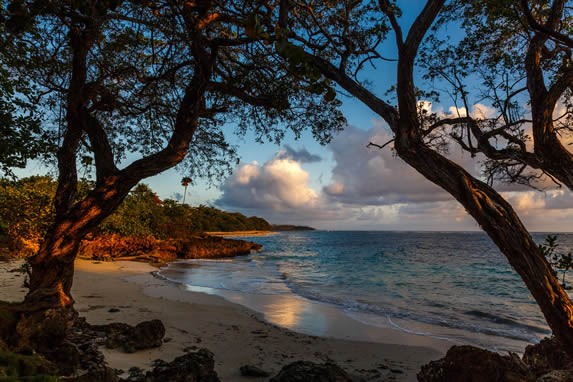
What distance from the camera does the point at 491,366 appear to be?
500 cm

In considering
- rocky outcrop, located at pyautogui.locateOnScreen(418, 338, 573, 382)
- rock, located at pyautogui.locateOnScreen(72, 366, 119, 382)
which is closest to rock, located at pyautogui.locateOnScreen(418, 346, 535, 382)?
rocky outcrop, located at pyautogui.locateOnScreen(418, 338, 573, 382)

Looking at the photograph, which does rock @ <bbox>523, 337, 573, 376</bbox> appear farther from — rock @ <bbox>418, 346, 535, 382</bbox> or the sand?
the sand

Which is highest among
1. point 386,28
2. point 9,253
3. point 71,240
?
point 386,28

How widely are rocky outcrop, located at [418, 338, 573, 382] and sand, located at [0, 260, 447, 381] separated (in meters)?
1.29

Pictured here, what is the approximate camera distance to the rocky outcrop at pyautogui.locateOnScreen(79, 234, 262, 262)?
1070 inches

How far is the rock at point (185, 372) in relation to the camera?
465 cm

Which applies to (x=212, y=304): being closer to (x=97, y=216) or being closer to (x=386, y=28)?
(x=97, y=216)

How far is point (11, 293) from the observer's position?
1077 centimetres

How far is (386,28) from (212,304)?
10.4 m

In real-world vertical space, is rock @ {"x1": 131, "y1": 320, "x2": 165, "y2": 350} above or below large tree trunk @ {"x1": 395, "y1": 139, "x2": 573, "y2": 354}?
below

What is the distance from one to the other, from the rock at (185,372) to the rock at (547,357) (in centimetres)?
498

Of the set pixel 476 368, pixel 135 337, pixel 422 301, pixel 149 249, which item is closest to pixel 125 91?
pixel 135 337

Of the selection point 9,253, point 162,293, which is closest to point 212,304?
point 162,293

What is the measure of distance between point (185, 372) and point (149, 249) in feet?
99.7
